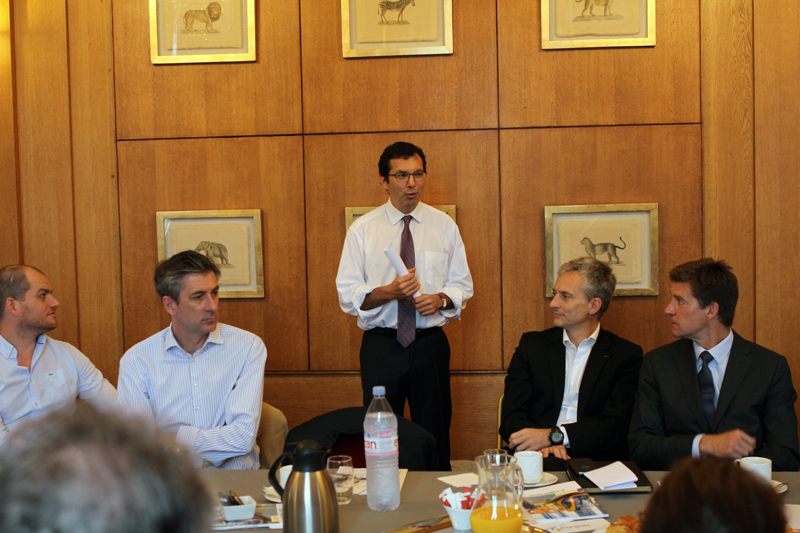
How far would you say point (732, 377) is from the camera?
2586 millimetres

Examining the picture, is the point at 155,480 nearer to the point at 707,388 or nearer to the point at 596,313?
the point at 707,388

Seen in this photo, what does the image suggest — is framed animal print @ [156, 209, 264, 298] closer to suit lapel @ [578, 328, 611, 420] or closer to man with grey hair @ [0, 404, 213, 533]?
suit lapel @ [578, 328, 611, 420]

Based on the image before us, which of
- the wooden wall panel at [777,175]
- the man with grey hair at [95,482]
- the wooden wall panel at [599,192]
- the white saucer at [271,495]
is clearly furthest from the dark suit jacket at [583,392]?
the man with grey hair at [95,482]

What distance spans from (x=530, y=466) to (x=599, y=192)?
2638mm

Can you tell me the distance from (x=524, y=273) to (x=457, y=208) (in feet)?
1.91

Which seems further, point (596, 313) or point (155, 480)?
point (596, 313)

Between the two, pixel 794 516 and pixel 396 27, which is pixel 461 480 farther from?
pixel 396 27

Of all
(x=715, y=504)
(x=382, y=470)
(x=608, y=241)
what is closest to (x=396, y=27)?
(x=608, y=241)

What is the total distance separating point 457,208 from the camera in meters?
4.30

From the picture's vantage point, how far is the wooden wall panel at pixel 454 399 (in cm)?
430

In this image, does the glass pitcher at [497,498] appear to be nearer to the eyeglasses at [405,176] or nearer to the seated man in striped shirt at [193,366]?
the seated man in striped shirt at [193,366]

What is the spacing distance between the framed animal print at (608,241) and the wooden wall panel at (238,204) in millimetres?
1576

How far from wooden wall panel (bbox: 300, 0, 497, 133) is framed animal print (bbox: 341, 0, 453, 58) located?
5 centimetres

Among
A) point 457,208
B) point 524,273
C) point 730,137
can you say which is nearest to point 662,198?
point 730,137
